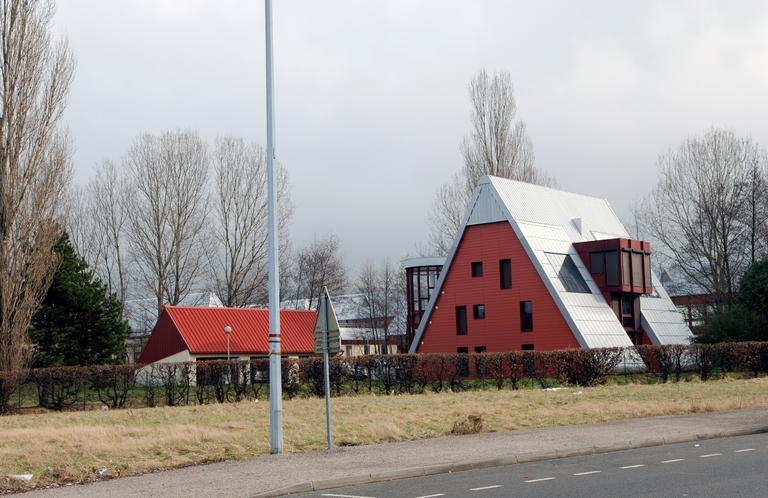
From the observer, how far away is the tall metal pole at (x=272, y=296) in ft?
45.6

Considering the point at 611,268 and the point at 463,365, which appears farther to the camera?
the point at 611,268

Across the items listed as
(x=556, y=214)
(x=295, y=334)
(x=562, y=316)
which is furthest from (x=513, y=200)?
(x=295, y=334)

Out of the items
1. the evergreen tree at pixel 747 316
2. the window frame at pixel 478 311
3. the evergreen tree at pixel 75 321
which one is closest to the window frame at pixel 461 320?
the window frame at pixel 478 311

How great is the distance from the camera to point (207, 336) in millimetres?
49938

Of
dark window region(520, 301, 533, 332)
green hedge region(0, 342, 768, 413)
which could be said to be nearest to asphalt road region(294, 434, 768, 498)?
green hedge region(0, 342, 768, 413)

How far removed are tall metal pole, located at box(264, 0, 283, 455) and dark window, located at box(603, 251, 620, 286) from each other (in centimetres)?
3108

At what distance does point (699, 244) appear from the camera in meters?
52.8

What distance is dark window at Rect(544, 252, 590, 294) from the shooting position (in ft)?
136

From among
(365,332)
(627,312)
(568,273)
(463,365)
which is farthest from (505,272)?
(365,332)

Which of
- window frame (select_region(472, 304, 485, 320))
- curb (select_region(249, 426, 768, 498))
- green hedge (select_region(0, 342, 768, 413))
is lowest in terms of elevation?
curb (select_region(249, 426, 768, 498))

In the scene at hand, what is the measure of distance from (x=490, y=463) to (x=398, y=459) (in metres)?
1.47

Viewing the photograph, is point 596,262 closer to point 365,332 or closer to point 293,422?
point 293,422

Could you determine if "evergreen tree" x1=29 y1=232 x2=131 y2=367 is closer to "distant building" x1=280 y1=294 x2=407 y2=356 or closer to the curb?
the curb

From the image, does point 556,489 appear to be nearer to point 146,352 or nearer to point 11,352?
point 11,352
